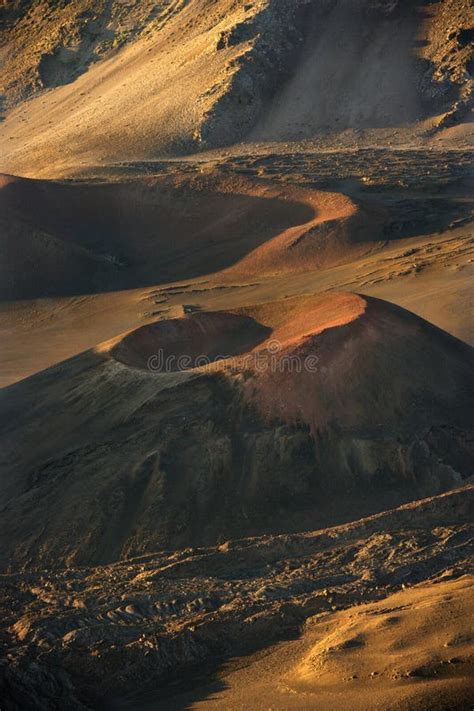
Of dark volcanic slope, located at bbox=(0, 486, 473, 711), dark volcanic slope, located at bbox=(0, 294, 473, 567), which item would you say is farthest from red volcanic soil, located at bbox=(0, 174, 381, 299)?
dark volcanic slope, located at bbox=(0, 486, 473, 711)

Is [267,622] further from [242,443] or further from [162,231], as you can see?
[162,231]

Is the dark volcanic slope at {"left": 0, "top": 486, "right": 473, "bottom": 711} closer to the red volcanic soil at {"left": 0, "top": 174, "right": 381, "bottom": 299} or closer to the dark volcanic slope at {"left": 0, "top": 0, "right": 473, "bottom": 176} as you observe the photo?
the red volcanic soil at {"left": 0, "top": 174, "right": 381, "bottom": 299}

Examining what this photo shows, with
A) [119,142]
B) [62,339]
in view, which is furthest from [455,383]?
[119,142]

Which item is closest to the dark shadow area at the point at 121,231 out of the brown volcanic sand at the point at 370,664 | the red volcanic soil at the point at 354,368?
the red volcanic soil at the point at 354,368

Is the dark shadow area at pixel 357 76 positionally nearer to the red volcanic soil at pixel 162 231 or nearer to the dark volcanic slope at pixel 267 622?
the red volcanic soil at pixel 162 231

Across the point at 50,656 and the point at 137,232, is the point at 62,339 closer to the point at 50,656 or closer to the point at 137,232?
the point at 137,232

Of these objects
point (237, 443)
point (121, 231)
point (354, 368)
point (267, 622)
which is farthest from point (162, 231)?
point (267, 622)
